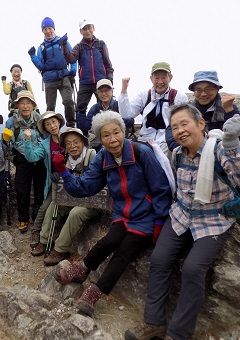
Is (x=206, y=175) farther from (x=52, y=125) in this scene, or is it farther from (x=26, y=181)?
(x=26, y=181)

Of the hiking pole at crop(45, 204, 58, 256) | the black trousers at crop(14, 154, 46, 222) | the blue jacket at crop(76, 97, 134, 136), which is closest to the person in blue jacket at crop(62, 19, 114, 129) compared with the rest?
the blue jacket at crop(76, 97, 134, 136)

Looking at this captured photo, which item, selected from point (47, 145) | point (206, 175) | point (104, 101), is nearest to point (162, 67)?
point (104, 101)

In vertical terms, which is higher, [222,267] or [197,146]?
[197,146]

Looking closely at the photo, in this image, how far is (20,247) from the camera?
7.64 meters

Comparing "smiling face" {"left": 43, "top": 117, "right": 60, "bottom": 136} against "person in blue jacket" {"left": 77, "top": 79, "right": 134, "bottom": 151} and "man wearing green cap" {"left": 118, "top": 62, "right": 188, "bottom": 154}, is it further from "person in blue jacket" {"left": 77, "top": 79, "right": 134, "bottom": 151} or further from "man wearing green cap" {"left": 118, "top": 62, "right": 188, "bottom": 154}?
"man wearing green cap" {"left": 118, "top": 62, "right": 188, "bottom": 154}

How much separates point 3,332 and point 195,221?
370cm

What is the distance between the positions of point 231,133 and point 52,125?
449 centimetres

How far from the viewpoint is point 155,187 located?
4875 mm

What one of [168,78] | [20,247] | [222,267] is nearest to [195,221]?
[222,267]

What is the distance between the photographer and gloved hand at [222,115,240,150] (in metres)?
3.67

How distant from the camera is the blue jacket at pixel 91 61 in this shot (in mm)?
9430

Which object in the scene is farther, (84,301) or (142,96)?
(142,96)

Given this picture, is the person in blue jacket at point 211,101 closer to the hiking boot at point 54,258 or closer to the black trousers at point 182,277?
the black trousers at point 182,277

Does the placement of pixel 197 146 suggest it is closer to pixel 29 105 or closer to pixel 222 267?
pixel 222 267
